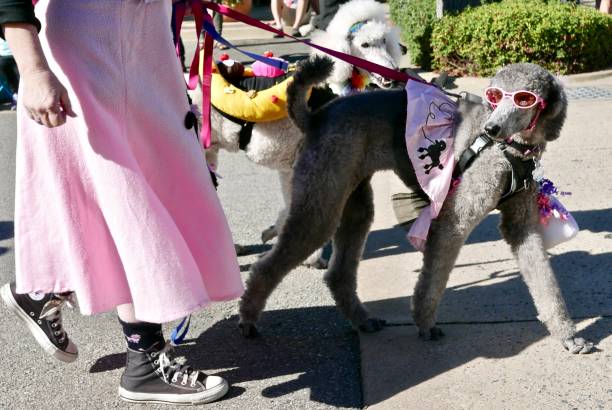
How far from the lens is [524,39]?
9336mm

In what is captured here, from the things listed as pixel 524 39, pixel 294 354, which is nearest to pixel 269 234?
pixel 294 354

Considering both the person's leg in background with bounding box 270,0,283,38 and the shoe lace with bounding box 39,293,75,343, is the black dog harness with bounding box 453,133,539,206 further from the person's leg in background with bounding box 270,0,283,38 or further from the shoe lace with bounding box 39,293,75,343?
the person's leg in background with bounding box 270,0,283,38

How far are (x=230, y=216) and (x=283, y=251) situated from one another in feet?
7.27

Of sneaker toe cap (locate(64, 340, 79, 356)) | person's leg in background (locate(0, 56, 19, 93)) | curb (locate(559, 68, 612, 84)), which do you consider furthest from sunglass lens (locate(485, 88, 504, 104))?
curb (locate(559, 68, 612, 84))

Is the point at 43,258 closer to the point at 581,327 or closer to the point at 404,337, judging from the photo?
the point at 404,337

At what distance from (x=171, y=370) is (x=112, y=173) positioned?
959mm

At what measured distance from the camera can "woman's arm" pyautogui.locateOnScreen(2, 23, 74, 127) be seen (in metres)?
2.54

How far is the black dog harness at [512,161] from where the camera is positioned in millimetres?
3439

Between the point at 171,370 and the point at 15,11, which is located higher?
the point at 15,11

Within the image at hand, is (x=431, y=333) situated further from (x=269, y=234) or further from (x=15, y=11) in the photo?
(x=15, y=11)

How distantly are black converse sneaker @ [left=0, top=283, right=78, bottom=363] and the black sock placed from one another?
0.38 metres

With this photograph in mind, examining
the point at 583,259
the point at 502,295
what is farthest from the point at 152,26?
the point at 583,259

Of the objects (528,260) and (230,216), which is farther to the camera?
(230,216)

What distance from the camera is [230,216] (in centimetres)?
591
